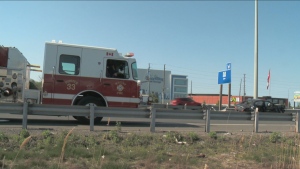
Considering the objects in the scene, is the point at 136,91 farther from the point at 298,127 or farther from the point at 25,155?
the point at 25,155

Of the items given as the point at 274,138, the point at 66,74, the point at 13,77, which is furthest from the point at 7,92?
the point at 274,138

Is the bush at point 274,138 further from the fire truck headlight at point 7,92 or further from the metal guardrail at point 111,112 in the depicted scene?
the fire truck headlight at point 7,92

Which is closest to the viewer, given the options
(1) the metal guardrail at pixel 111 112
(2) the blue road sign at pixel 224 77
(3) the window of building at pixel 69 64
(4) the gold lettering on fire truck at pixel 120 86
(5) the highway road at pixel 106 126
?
(1) the metal guardrail at pixel 111 112

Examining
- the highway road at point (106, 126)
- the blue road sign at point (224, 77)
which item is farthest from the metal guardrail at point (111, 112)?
the blue road sign at point (224, 77)

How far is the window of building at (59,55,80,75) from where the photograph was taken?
1282 centimetres

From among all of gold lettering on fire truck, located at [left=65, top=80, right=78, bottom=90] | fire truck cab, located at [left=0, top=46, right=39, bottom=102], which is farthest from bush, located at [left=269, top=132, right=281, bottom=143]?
fire truck cab, located at [left=0, top=46, right=39, bottom=102]

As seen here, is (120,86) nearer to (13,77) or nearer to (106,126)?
(106,126)

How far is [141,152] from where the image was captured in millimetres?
7004

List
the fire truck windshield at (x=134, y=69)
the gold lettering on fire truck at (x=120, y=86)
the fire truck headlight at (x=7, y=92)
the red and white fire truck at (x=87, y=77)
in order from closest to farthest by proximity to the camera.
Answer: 1. the fire truck headlight at (x=7, y=92)
2. the red and white fire truck at (x=87, y=77)
3. the gold lettering on fire truck at (x=120, y=86)
4. the fire truck windshield at (x=134, y=69)

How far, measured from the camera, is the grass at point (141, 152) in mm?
6188

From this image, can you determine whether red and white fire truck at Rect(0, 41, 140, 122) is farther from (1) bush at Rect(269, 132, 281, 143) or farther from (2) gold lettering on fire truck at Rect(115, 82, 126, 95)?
(1) bush at Rect(269, 132, 281, 143)

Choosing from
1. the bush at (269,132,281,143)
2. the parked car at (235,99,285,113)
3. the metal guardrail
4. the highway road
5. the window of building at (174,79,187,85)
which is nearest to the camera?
the bush at (269,132,281,143)

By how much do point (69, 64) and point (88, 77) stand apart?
0.90 metres

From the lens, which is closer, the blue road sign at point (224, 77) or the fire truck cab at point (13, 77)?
the fire truck cab at point (13, 77)
